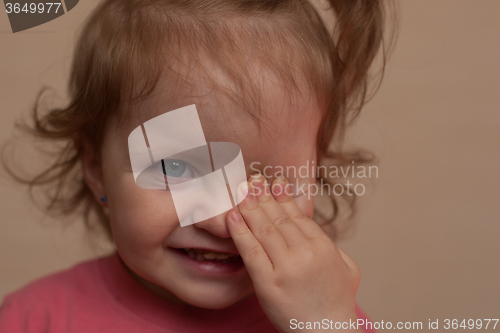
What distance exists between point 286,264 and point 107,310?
337 mm

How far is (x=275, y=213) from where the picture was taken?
697mm

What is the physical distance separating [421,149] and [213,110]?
71 cm

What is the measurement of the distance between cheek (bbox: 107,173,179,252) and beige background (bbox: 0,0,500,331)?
0.45 m

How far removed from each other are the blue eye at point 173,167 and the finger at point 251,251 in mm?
102

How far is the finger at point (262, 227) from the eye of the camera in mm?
663

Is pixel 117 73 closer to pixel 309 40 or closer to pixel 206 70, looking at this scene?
pixel 206 70

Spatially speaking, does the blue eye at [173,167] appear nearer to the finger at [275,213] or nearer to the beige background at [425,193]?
the finger at [275,213]

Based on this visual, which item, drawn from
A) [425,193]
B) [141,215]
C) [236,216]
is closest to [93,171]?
[141,215]

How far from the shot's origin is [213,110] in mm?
650

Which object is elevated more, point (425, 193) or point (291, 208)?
point (291, 208)

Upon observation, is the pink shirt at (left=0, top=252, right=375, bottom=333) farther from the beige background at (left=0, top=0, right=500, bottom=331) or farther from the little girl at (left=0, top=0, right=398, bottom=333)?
the beige background at (left=0, top=0, right=500, bottom=331)
